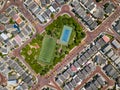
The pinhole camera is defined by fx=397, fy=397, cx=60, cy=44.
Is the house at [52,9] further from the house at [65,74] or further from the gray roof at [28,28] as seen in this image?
the house at [65,74]

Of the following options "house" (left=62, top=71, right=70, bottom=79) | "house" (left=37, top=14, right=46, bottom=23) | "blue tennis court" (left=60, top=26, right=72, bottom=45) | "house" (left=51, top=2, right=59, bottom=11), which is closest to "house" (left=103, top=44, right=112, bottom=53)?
"blue tennis court" (left=60, top=26, right=72, bottom=45)

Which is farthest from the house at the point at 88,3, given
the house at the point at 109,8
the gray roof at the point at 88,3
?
the house at the point at 109,8

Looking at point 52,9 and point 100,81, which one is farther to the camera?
point 52,9

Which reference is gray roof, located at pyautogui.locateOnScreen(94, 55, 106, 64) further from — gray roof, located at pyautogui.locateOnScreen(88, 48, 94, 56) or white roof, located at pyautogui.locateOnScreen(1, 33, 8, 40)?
white roof, located at pyautogui.locateOnScreen(1, 33, 8, 40)

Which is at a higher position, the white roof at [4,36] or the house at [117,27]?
the white roof at [4,36]

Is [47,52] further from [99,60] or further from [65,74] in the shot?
[99,60]

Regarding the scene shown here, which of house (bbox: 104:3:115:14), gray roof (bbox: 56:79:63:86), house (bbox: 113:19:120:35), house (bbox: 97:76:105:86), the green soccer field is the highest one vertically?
the green soccer field

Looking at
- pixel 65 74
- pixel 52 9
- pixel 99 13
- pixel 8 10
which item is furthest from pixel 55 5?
pixel 65 74
